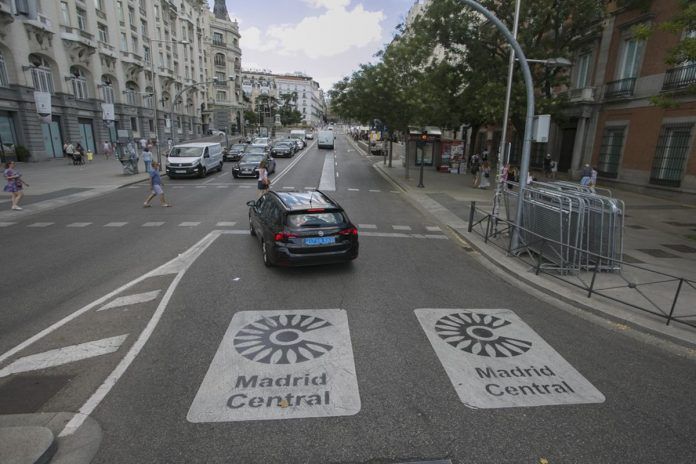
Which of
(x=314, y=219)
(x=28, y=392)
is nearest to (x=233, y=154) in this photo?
(x=314, y=219)

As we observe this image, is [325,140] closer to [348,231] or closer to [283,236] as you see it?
[348,231]

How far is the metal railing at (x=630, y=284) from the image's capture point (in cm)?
613

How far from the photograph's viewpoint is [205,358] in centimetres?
470

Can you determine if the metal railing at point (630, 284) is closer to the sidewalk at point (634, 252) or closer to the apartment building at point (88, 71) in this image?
the sidewalk at point (634, 252)

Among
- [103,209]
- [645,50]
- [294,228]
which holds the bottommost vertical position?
[103,209]

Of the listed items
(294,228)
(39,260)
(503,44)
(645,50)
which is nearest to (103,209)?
(39,260)

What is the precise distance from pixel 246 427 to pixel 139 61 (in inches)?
2032

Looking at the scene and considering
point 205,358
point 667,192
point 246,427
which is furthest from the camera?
point 667,192

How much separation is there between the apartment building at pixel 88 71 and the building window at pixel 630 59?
1063 inches

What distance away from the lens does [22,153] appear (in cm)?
2798

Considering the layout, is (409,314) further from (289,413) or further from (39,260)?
(39,260)

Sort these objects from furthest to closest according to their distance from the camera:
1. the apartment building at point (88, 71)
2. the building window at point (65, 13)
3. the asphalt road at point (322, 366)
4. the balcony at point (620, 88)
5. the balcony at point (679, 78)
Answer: the building window at point (65, 13) < the apartment building at point (88, 71) < the balcony at point (620, 88) < the balcony at point (679, 78) < the asphalt road at point (322, 366)

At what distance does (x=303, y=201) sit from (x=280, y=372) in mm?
4244

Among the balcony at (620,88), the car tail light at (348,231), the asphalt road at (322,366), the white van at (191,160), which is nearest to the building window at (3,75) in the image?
the white van at (191,160)
